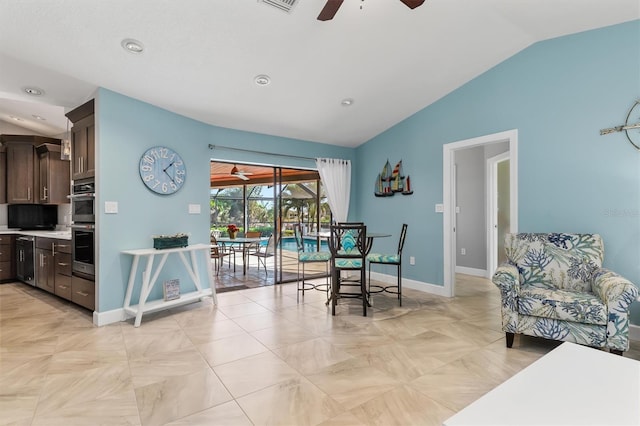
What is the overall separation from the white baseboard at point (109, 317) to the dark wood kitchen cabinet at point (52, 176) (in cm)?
309

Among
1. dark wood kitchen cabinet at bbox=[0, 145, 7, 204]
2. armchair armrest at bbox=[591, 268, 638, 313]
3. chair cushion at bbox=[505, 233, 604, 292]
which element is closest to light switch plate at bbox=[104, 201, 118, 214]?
dark wood kitchen cabinet at bbox=[0, 145, 7, 204]

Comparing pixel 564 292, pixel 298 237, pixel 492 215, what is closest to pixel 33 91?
pixel 298 237

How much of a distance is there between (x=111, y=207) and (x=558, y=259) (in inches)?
174

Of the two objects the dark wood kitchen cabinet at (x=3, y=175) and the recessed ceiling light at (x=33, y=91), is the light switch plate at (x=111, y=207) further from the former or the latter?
the dark wood kitchen cabinet at (x=3, y=175)

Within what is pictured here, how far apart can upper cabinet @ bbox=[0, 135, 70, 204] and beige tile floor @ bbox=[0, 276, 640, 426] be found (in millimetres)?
2371

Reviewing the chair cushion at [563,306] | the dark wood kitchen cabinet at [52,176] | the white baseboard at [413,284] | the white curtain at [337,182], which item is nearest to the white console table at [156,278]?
the white curtain at [337,182]

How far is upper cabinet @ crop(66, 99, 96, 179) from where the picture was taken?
11.3ft

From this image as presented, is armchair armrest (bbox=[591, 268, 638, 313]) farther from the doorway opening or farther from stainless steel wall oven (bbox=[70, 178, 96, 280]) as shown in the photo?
stainless steel wall oven (bbox=[70, 178, 96, 280])

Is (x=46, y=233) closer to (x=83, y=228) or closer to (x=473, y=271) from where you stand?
(x=83, y=228)

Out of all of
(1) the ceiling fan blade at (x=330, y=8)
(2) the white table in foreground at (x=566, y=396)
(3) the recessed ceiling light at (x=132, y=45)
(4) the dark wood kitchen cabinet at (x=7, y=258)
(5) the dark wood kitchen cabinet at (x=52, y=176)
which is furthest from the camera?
(5) the dark wood kitchen cabinet at (x=52, y=176)

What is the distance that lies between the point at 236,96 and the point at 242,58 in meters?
0.69

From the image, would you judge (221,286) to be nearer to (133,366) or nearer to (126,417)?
(133,366)

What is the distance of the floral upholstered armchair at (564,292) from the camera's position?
2369 millimetres

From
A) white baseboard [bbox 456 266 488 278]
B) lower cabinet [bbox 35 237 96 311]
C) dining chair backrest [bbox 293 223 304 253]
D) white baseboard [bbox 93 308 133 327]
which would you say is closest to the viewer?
white baseboard [bbox 93 308 133 327]
